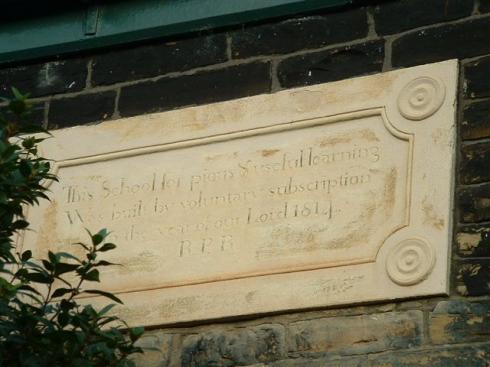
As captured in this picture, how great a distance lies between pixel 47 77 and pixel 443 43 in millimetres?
1842

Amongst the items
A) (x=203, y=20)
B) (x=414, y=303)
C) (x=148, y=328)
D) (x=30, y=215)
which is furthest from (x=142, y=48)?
(x=414, y=303)

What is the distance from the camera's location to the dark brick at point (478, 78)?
6688 mm

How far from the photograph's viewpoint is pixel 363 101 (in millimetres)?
6855

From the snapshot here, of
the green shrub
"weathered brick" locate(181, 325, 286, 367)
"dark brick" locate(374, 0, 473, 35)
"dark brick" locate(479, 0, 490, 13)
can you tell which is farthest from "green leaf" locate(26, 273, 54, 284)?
"dark brick" locate(479, 0, 490, 13)

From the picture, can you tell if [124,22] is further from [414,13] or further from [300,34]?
[414,13]

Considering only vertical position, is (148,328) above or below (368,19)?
below

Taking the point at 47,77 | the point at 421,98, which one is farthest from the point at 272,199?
the point at 47,77

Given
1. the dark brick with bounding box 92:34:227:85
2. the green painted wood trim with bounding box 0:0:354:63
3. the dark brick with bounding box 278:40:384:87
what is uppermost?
the green painted wood trim with bounding box 0:0:354:63

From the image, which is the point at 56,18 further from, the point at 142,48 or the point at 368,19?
the point at 368,19

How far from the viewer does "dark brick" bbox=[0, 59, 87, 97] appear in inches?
300

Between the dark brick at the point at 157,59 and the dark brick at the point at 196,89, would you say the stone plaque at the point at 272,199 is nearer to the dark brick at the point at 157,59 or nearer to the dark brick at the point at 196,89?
the dark brick at the point at 196,89

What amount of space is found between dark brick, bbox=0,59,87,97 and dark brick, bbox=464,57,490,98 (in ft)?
5.80

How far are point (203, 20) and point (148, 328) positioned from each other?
1475 millimetres

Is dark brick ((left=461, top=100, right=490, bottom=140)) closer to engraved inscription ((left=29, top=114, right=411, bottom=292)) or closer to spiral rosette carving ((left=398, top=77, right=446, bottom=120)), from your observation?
spiral rosette carving ((left=398, top=77, right=446, bottom=120))
